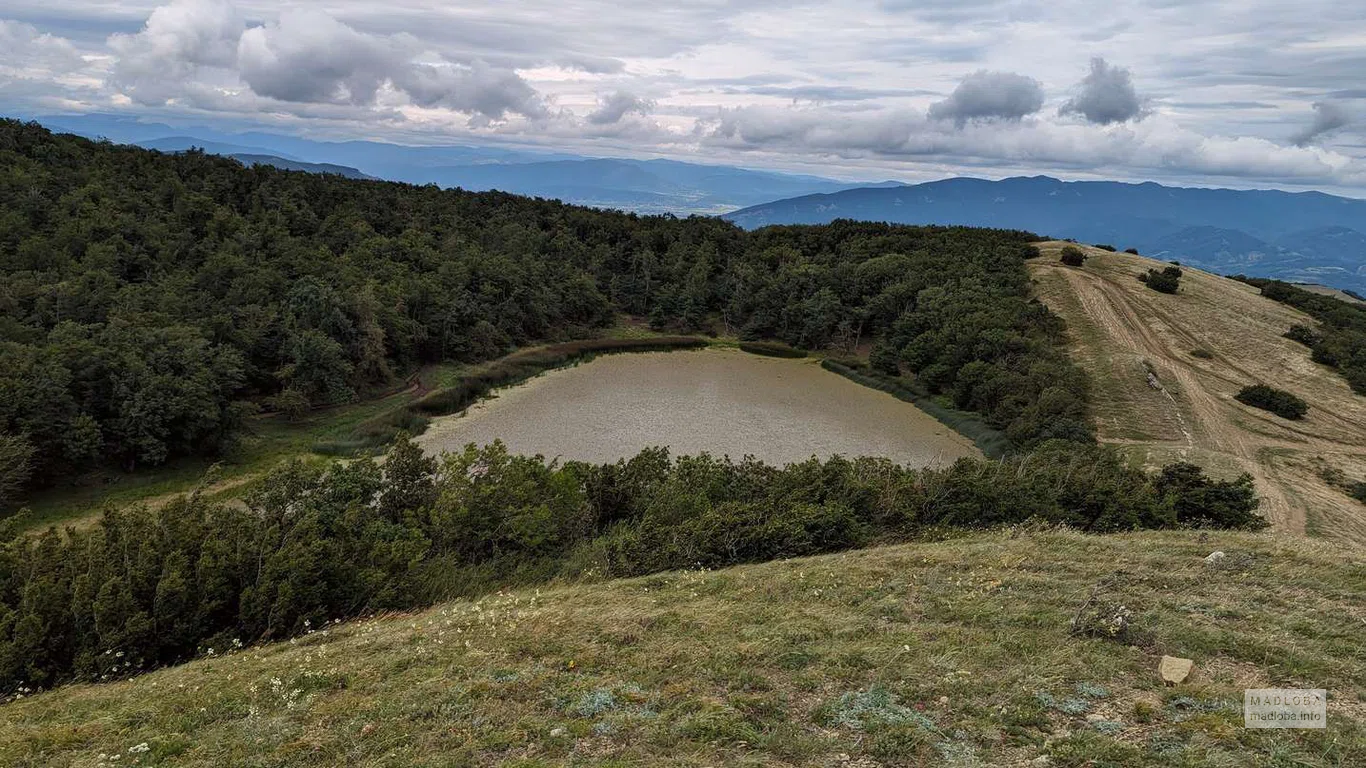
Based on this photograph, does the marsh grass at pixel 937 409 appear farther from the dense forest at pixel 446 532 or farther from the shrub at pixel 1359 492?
the shrub at pixel 1359 492

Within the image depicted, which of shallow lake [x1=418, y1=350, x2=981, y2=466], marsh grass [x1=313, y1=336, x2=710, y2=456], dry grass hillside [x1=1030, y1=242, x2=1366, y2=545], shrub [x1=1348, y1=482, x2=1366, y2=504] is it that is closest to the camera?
shrub [x1=1348, y1=482, x2=1366, y2=504]

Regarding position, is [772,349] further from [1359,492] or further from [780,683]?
[780,683]

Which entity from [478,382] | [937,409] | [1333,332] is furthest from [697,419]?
[1333,332]

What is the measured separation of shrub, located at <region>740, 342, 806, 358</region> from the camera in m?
68.1

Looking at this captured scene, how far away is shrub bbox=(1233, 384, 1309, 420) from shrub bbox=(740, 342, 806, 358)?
36.2 metres

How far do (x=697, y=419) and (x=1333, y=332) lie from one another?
5532 cm

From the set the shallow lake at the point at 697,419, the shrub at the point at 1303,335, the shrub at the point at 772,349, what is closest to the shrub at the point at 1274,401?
the shrub at the point at 1303,335

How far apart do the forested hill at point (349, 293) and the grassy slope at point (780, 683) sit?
25.5 metres

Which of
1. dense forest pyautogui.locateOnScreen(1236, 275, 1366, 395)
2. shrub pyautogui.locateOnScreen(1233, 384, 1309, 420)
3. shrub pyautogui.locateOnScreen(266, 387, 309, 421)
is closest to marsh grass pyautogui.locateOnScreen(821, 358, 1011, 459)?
shrub pyautogui.locateOnScreen(1233, 384, 1309, 420)

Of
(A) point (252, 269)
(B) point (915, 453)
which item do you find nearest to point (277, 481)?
(B) point (915, 453)

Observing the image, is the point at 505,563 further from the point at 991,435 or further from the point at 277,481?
the point at 991,435

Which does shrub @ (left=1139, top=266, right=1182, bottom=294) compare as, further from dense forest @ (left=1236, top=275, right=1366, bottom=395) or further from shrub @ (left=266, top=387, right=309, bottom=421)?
shrub @ (left=266, top=387, right=309, bottom=421)

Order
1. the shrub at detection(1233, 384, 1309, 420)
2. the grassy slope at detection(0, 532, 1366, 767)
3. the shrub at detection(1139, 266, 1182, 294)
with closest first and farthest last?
1. the grassy slope at detection(0, 532, 1366, 767)
2. the shrub at detection(1233, 384, 1309, 420)
3. the shrub at detection(1139, 266, 1182, 294)

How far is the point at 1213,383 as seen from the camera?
147 feet
